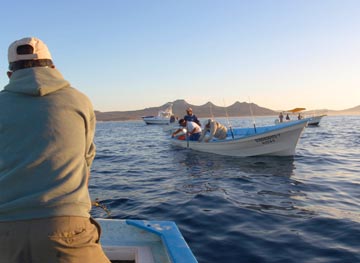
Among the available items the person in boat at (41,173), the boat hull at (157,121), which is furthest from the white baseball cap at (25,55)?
the boat hull at (157,121)

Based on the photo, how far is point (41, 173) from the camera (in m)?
1.82

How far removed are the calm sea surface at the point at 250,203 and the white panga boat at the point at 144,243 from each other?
4.13 ft

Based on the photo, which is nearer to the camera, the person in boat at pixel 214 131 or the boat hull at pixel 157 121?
the person in boat at pixel 214 131

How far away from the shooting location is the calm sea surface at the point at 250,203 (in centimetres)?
530

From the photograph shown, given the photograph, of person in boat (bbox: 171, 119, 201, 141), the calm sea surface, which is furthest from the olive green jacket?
person in boat (bbox: 171, 119, 201, 141)

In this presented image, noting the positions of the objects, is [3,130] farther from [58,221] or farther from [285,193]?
[285,193]

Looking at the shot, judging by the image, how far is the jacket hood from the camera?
1.87 metres

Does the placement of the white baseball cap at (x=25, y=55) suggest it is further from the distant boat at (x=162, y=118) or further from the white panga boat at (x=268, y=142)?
the distant boat at (x=162, y=118)

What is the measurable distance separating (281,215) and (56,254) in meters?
5.95

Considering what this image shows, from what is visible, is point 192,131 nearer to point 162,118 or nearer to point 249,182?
point 249,182

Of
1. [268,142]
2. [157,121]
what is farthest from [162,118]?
[268,142]

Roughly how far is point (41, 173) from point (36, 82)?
1.75ft

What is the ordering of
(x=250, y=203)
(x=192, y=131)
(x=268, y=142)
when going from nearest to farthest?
1. (x=250, y=203)
2. (x=268, y=142)
3. (x=192, y=131)

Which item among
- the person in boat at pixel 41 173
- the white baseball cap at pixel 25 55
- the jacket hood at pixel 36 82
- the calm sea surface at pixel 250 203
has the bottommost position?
the calm sea surface at pixel 250 203
